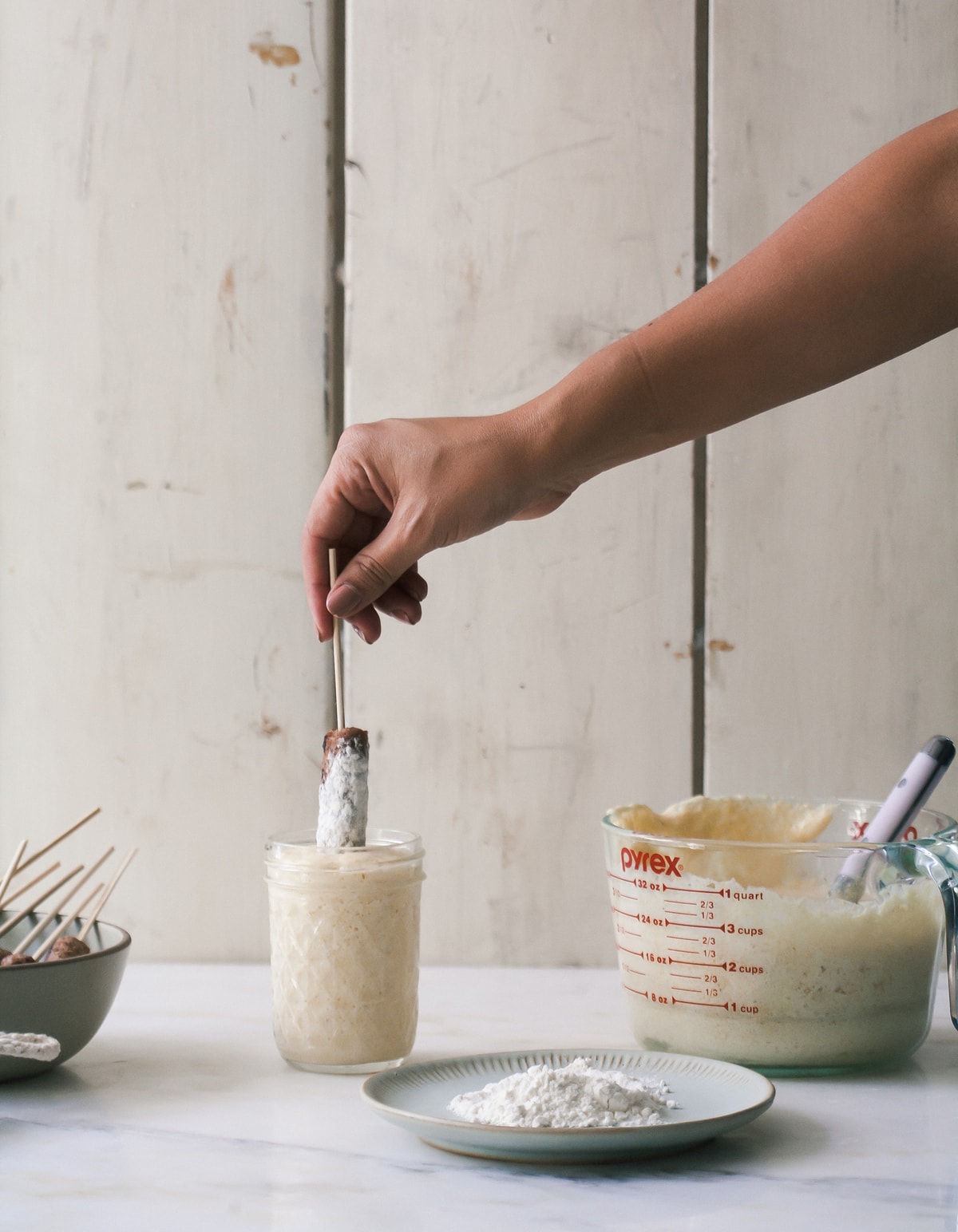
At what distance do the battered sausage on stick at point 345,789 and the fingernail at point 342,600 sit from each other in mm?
87

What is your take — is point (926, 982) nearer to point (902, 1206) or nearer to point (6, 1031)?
point (902, 1206)

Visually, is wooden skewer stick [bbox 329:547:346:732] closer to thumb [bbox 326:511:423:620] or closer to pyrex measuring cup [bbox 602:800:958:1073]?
thumb [bbox 326:511:423:620]

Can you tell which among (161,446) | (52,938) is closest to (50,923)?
(52,938)

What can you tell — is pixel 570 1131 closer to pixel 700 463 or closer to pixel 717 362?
pixel 717 362

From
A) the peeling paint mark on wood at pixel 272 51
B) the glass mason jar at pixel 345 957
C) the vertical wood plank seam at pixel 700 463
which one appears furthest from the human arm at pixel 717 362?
the peeling paint mark on wood at pixel 272 51

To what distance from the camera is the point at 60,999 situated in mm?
869

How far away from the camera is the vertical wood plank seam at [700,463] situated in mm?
1246

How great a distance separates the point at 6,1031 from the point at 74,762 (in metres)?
0.48

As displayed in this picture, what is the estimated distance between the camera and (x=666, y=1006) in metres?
0.95

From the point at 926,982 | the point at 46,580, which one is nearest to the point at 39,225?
the point at 46,580

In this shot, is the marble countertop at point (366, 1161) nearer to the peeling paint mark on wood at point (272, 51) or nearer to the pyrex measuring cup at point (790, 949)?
the pyrex measuring cup at point (790, 949)

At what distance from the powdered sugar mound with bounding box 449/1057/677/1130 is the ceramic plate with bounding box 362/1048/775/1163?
11 millimetres

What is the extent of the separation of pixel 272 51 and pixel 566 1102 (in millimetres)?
1031

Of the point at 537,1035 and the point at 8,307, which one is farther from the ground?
the point at 8,307
